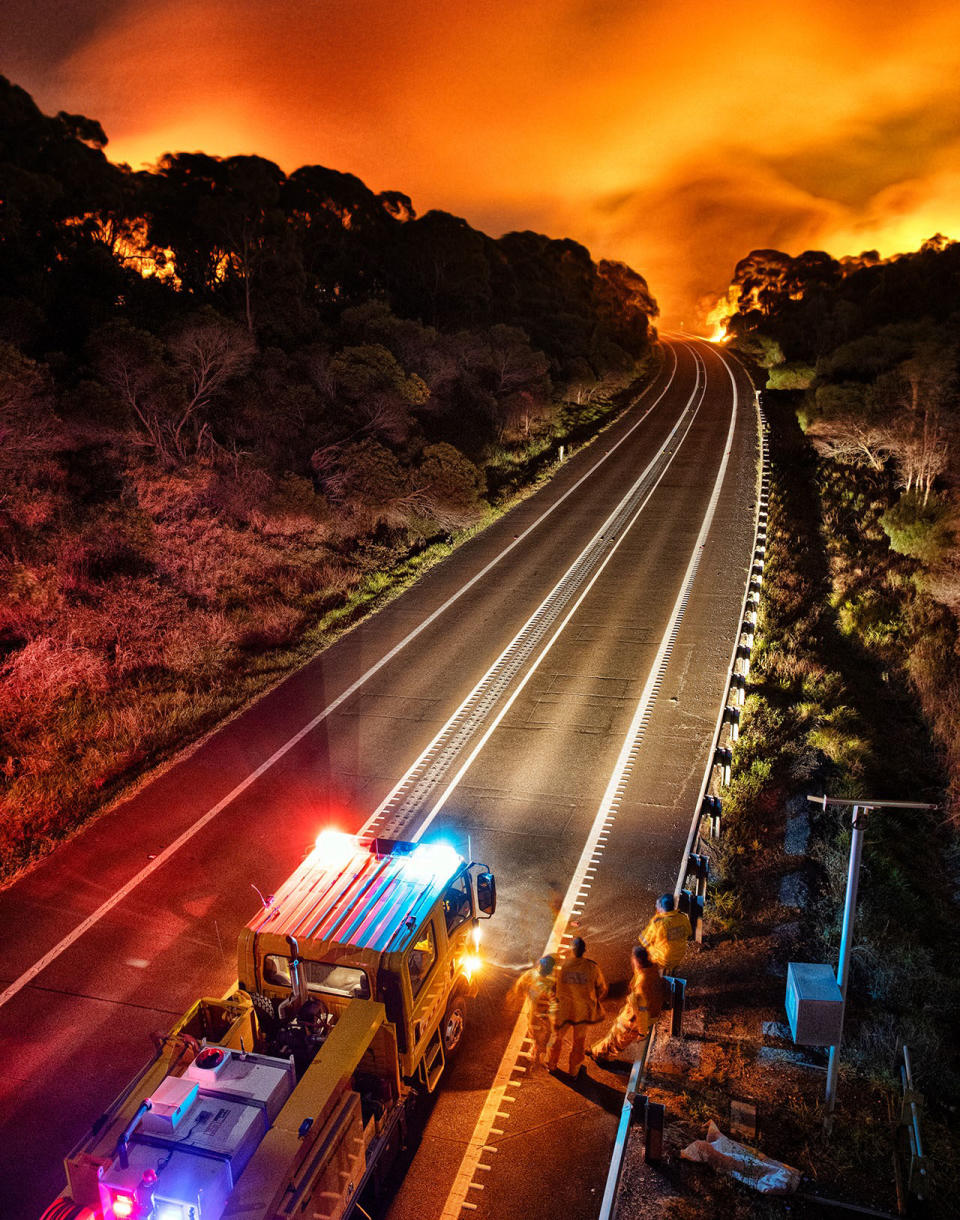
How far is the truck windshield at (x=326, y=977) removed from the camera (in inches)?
241

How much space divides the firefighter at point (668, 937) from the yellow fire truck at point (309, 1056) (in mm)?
1665

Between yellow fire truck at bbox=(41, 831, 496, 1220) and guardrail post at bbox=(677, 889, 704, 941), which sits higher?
yellow fire truck at bbox=(41, 831, 496, 1220)

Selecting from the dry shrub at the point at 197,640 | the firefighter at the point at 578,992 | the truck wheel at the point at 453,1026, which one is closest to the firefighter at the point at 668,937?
the firefighter at the point at 578,992

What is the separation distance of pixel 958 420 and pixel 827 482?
202 inches

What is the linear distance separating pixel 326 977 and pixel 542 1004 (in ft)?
7.18

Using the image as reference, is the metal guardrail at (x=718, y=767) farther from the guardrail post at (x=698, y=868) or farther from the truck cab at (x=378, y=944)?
the truck cab at (x=378, y=944)

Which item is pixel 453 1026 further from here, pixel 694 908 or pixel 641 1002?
pixel 694 908

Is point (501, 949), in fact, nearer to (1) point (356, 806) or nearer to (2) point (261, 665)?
(1) point (356, 806)

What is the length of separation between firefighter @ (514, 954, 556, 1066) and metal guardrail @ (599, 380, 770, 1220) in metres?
0.88

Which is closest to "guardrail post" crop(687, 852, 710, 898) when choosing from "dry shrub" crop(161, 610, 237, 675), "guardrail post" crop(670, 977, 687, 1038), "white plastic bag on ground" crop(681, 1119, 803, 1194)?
"guardrail post" crop(670, 977, 687, 1038)

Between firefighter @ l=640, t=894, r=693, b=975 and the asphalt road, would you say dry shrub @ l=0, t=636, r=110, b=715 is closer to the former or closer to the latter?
the asphalt road

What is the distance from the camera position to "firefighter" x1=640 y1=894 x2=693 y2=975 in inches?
289

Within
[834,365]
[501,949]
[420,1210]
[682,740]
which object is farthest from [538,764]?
[834,365]

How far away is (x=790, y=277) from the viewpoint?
96.1m
